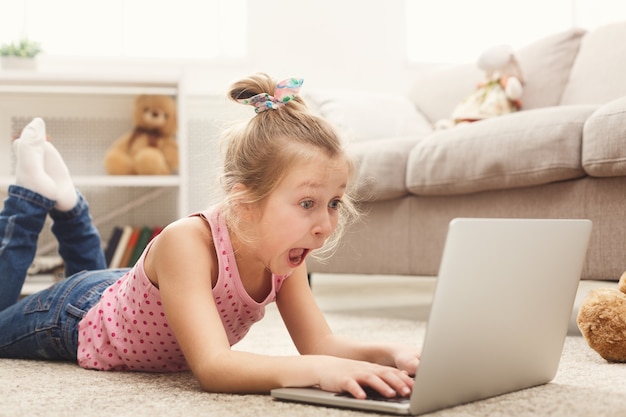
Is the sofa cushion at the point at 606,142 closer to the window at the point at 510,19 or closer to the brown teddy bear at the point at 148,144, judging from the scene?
the brown teddy bear at the point at 148,144

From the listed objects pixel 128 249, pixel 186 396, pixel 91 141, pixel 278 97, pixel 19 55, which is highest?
pixel 19 55

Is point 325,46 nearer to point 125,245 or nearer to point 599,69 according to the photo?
point 125,245

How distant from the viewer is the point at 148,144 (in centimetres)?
288

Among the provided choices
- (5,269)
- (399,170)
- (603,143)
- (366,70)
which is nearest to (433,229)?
(399,170)

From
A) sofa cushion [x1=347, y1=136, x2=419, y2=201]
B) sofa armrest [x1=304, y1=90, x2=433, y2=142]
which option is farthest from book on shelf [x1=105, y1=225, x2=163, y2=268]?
sofa cushion [x1=347, y1=136, x2=419, y2=201]

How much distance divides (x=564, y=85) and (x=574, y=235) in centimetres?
164

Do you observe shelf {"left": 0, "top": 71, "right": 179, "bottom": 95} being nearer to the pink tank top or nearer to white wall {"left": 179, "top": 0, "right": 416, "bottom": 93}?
white wall {"left": 179, "top": 0, "right": 416, "bottom": 93}

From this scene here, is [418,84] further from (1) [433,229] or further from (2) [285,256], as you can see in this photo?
(2) [285,256]

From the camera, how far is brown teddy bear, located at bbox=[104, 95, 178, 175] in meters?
2.81

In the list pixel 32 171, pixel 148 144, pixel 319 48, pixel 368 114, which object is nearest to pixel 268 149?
pixel 32 171

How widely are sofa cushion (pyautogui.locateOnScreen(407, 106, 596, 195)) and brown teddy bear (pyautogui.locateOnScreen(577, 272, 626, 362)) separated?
45 centimetres

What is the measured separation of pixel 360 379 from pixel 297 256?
254mm

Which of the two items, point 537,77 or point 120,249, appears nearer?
point 537,77

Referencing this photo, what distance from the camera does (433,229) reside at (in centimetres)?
189
